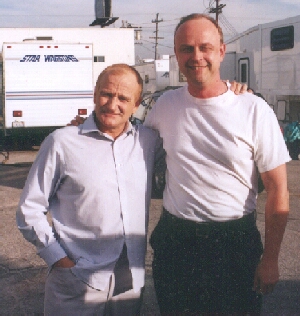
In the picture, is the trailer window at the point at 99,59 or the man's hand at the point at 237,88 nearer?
the man's hand at the point at 237,88

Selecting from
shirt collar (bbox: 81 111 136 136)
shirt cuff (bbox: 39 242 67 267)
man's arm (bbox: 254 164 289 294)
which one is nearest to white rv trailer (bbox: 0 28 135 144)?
shirt collar (bbox: 81 111 136 136)

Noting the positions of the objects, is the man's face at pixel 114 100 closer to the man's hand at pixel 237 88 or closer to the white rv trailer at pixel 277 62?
the man's hand at pixel 237 88

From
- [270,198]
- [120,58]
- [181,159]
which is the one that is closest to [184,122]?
[181,159]

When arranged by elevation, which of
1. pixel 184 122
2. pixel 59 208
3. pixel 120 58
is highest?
pixel 120 58

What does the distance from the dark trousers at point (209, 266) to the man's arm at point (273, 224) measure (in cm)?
10

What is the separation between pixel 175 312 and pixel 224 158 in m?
0.79

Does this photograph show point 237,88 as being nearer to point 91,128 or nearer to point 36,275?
point 91,128

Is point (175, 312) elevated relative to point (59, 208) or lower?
lower

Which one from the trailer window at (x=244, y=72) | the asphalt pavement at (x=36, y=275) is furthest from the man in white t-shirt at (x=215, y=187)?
the trailer window at (x=244, y=72)

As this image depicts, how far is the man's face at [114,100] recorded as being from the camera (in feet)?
8.03

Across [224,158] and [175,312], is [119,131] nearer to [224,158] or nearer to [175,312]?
[224,158]

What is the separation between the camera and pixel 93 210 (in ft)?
7.73

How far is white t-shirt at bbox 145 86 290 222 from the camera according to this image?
7.65ft

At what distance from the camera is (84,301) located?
7.86 feet
